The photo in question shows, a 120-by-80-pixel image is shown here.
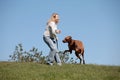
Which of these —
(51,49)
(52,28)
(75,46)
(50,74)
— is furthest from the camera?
(75,46)

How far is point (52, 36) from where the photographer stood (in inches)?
567

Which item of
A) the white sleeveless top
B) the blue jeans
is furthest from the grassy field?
the white sleeveless top

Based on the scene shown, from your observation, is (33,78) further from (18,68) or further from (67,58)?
(67,58)

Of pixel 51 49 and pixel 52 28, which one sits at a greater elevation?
pixel 52 28

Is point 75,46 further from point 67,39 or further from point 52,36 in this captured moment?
point 52,36

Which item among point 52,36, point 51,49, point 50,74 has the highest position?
Result: point 52,36

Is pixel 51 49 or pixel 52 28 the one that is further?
pixel 51 49

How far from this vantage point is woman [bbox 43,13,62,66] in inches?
557

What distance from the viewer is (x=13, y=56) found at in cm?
3422

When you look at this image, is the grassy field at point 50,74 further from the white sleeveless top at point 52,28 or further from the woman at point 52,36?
the white sleeveless top at point 52,28

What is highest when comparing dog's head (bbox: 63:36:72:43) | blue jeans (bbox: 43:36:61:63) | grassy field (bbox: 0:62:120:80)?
dog's head (bbox: 63:36:72:43)

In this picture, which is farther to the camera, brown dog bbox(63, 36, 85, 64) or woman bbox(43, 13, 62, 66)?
brown dog bbox(63, 36, 85, 64)

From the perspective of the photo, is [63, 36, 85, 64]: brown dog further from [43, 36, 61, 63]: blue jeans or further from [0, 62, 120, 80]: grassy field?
[0, 62, 120, 80]: grassy field

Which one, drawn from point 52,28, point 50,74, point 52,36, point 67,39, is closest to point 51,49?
point 52,36
